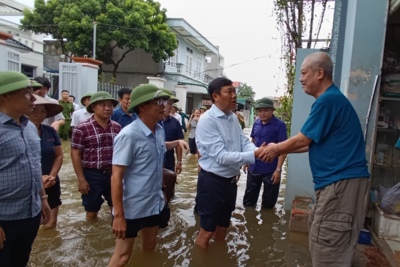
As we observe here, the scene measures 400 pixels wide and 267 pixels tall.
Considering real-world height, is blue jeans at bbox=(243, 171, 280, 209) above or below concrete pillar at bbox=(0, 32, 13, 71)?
below

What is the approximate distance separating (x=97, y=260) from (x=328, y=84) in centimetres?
288

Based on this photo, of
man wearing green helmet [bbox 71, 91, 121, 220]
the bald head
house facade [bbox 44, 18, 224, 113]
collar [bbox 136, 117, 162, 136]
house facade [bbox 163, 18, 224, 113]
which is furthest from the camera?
house facade [bbox 44, 18, 224, 113]

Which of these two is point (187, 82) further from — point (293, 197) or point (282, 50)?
point (293, 197)

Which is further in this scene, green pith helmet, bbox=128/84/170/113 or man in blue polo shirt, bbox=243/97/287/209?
man in blue polo shirt, bbox=243/97/287/209

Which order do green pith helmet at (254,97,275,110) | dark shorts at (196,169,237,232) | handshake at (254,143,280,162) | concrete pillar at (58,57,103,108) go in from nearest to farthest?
handshake at (254,143,280,162), dark shorts at (196,169,237,232), green pith helmet at (254,97,275,110), concrete pillar at (58,57,103,108)

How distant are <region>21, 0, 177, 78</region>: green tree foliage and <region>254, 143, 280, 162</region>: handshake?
17.6 m

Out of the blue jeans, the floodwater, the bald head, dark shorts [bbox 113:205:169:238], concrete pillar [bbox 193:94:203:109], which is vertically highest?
concrete pillar [bbox 193:94:203:109]

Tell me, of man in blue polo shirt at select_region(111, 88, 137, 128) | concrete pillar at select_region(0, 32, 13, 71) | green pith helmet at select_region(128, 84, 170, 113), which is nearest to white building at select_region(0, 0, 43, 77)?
concrete pillar at select_region(0, 32, 13, 71)

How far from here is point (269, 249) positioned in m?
4.21

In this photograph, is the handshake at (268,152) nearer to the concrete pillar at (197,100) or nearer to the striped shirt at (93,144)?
the striped shirt at (93,144)

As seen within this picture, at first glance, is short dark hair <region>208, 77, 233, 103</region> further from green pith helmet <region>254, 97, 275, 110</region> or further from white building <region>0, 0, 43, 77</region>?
white building <region>0, 0, 43, 77</region>

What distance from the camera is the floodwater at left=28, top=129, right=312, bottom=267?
12.2 feet

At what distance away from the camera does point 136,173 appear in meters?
2.79

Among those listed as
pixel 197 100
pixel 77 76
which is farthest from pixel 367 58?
pixel 197 100
